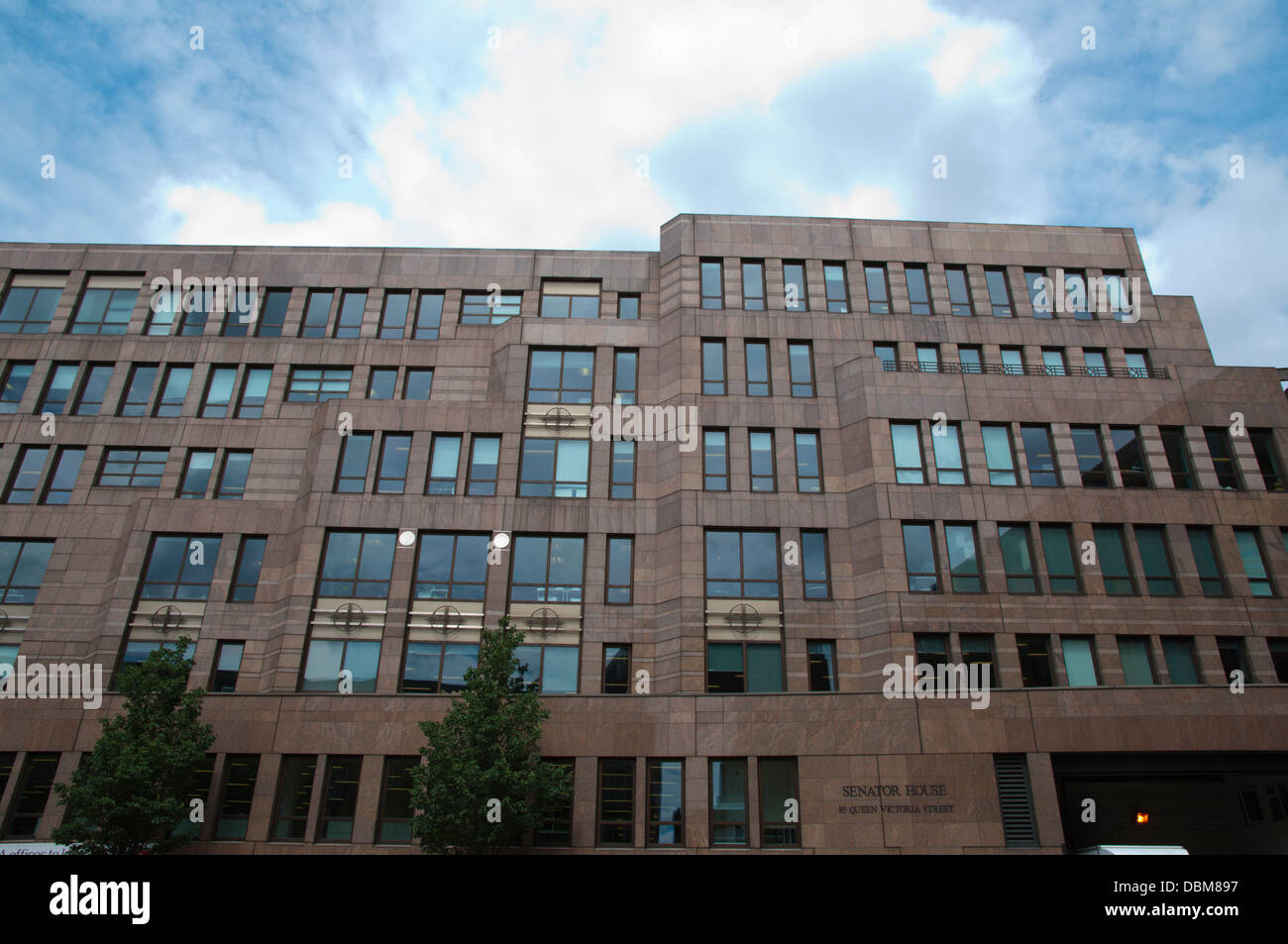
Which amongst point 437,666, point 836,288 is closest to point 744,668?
point 437,666

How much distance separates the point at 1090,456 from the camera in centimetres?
2862

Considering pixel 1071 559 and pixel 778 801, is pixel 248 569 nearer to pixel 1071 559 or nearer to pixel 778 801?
pixel 778 801

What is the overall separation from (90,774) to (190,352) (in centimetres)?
1781

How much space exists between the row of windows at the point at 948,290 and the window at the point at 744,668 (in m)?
13.5

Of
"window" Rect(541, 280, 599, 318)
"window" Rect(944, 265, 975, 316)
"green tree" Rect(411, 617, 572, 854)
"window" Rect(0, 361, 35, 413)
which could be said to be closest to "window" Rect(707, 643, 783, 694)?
"green tree" Rect(411, 617, 572, 854)

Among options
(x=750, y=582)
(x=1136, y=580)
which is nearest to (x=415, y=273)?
(x=750, y=582)

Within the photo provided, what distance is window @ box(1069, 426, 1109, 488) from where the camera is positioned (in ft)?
92.7

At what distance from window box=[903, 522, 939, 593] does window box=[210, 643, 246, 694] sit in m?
22.8

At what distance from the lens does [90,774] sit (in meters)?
Answer: 21.7

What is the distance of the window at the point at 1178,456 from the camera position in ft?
93.1

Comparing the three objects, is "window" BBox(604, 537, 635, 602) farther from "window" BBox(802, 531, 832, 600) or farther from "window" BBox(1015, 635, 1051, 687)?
"window" BBox(1015, 635, 1051, 687)

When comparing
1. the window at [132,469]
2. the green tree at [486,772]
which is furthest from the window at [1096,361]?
the window at [132,469]

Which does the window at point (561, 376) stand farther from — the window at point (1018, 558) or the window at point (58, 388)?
the window at point (58, 388)

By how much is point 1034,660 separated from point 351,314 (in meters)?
29.2
